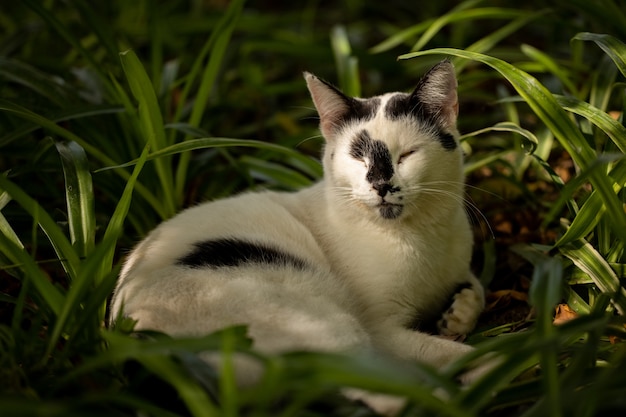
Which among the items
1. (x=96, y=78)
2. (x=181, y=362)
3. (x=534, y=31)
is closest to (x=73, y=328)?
(x=181, y=362)

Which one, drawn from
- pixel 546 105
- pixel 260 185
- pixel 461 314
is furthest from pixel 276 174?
pixel 546 105

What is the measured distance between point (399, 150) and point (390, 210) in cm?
21

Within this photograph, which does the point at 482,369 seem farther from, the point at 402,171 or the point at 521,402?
the point at 402,171

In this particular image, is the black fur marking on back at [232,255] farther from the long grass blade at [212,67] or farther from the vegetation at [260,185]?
the long grass blade at [212,67]

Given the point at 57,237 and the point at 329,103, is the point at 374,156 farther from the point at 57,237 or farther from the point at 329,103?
the point at 57,237

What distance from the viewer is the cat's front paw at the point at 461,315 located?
95.7 inches

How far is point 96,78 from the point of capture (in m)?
3.44

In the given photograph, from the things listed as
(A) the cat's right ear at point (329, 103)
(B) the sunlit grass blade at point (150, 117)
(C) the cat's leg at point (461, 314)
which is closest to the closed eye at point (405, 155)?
(A) the cat's right ear at point (329, 103)

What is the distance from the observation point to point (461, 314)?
7.97 feet

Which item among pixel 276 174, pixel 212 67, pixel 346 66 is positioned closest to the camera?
pixel 212 67

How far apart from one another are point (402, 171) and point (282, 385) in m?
1.05

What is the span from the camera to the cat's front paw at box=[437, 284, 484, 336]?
2.43 metres

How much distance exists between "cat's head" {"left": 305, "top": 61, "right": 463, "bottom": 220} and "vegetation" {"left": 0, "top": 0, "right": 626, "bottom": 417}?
0.60ft

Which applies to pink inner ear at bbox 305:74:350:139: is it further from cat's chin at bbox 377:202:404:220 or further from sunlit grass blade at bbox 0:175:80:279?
sunlit grass blade at bbox 0:175:80:279
